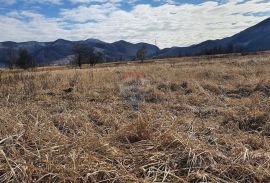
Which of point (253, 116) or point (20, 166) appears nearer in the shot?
point (20, 166)

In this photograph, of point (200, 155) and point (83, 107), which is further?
point (83, 107)

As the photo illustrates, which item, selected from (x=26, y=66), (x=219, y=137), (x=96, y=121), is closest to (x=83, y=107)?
(x=96, y=121)

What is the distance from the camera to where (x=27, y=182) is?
10.9ft

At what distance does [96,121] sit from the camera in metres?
7.15

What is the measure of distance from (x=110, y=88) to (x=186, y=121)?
286 inches

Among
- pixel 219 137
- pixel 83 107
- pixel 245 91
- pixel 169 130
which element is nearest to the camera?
pixel 169 130

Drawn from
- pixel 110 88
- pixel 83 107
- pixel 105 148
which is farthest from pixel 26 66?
pixel 105 148

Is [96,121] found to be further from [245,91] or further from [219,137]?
[245,91]

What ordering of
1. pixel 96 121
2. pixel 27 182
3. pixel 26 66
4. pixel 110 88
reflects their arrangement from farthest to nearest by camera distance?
pixel 26 66 < pixel 110 88 < pixel 96 121 < pixel 27 182

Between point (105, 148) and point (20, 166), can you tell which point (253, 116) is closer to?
point (105, 148)

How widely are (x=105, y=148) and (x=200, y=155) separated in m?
0.99

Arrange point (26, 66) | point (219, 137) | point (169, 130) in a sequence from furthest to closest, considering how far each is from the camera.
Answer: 1. point (26, 66)
2. point (219, 137)
3. point (169, 130)

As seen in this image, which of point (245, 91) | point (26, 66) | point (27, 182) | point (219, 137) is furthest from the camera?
point (26, 66)

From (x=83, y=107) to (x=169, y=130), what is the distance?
14.3 feet
